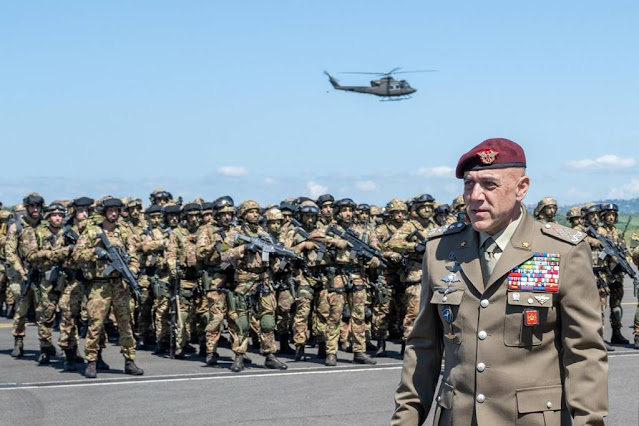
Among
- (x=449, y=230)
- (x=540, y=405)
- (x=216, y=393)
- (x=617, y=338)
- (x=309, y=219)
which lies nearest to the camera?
(x=540, y=405)

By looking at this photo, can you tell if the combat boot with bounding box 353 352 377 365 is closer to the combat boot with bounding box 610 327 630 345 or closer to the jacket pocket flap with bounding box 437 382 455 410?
the combat boot with bounding box 610 327 630 345

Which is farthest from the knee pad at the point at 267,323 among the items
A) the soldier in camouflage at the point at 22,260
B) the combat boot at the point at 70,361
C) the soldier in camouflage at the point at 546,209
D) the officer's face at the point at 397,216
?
the soldier in camouflage at the point at 546,209

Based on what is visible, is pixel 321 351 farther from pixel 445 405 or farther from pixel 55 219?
pixel 445 405

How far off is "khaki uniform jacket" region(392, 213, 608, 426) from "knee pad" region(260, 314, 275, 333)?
9710 mm

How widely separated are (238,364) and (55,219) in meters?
3.54

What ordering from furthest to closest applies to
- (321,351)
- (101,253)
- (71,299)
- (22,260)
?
1. (22,260)
2. (321,351)
3. (71,299)
4. (101,253)

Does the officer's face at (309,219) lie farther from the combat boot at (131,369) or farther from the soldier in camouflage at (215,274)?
the combat boot at (131,369)

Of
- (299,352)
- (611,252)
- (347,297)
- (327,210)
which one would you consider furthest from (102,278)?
(611,252)

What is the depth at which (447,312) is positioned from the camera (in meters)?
3.99

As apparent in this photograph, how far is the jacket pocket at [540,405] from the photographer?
12.3 feet

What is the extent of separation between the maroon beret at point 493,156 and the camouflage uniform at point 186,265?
36.5 feet

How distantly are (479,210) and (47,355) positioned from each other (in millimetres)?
11834

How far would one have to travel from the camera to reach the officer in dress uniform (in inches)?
146

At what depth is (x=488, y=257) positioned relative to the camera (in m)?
4.00
